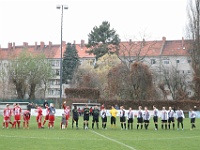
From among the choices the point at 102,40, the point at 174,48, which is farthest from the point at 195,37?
the point at 174,48

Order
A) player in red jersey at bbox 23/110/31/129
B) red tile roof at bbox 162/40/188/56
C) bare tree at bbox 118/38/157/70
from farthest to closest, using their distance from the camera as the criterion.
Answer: red tile roof at bbox 162/40/188/56, bare tree at bbox 118/38/157/70, player in red jersey at bbox 23/110/31/129

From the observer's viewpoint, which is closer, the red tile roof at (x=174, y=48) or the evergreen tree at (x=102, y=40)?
the evergreen tree at (x=102, y=40)

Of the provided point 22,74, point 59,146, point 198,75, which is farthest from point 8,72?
point 59,146

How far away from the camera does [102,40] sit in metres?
89.8

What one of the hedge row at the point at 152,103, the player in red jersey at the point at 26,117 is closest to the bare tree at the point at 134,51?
the hedge row at the point at 152,103

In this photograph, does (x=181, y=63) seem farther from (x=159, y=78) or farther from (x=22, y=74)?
(x=22, y=74)

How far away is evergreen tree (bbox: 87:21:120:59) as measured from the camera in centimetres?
8856

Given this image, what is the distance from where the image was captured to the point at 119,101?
200ft

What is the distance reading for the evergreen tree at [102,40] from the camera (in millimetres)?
88562

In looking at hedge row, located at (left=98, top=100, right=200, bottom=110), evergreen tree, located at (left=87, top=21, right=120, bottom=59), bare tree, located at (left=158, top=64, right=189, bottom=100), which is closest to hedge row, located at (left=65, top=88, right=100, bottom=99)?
hedge row, located at (left=98, top=100, right=200, bottom=110)

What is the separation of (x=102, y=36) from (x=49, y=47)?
36.9 meters

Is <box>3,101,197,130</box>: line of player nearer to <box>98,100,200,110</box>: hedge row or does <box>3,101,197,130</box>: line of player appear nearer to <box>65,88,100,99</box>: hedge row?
<box>98,100,200,110</box>: hedge row

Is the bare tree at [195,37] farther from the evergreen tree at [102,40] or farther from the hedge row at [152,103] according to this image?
the evergreen tree at [102,40]

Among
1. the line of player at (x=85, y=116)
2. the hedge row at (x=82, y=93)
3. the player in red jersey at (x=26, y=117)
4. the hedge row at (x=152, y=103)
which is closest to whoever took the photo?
the player in red jersey at (x=26, y=117)
